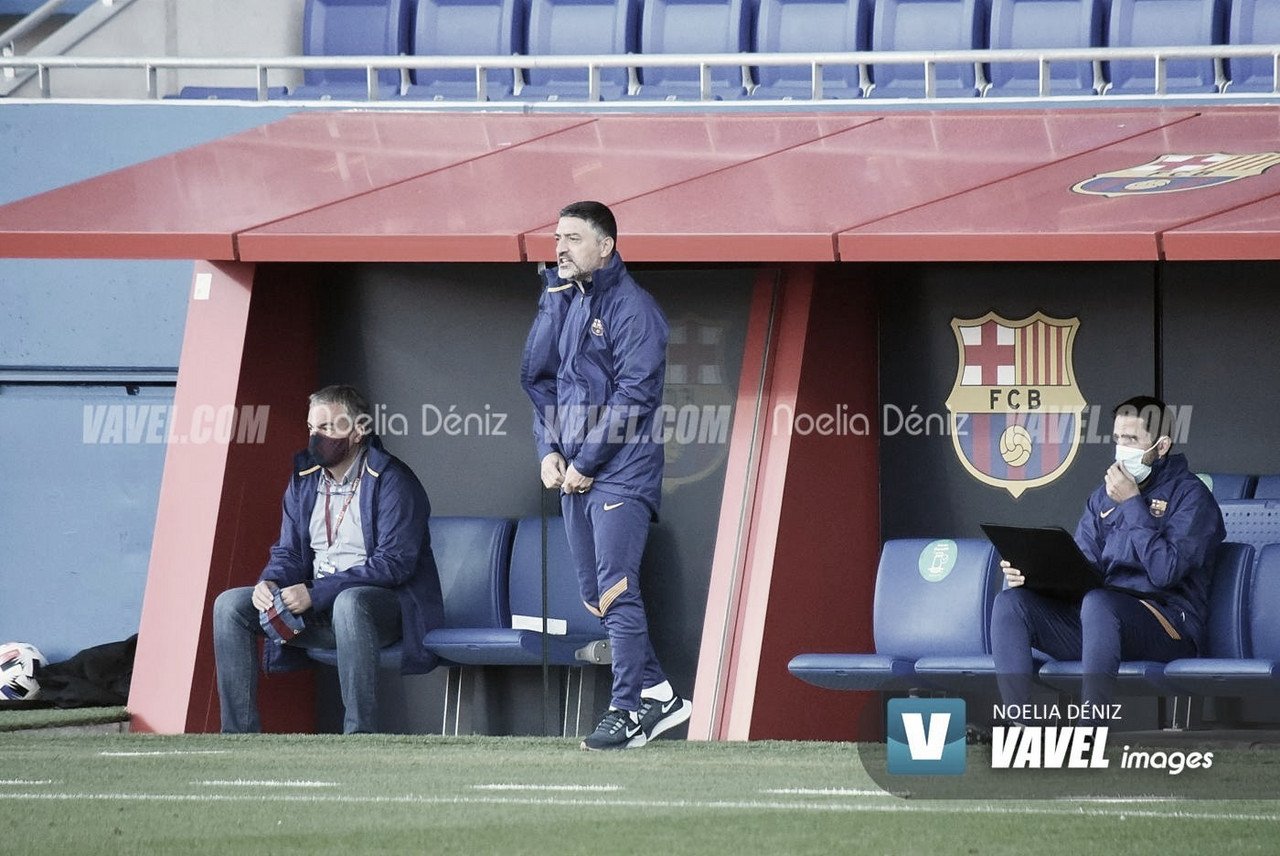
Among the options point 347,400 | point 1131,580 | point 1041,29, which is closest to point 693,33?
point 1041,29

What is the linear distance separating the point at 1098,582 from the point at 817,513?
51.7 inches

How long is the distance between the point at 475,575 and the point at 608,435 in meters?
2.03

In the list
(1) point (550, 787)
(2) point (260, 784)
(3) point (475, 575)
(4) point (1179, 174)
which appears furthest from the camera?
(3) point (475, 575)

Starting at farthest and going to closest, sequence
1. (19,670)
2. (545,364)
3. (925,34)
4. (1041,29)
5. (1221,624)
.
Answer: (925,34) < (1041,29) < (19,670) < (1221,624) < (545,364)

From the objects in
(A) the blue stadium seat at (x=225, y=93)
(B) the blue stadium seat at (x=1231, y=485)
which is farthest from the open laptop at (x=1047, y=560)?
(A) the blue stadium seat at (x=225, y=93)

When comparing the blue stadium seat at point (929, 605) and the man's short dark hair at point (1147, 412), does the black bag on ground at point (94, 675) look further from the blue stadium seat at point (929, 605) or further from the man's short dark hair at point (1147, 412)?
the man's short dark hair at point (1147, 412)

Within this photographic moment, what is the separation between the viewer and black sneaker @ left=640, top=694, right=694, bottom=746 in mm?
7027

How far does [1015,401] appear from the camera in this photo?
339 inches

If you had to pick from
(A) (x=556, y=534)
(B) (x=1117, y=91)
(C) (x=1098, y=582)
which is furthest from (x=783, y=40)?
(C) (x=1098, y=582)

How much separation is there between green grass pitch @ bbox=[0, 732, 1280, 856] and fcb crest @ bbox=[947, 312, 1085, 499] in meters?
2.09

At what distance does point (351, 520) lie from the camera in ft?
26.8

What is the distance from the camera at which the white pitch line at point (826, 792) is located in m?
5.66

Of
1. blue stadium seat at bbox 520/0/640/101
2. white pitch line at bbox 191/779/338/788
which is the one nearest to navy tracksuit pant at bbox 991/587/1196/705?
white pitch line at bbox 191/779/338/788

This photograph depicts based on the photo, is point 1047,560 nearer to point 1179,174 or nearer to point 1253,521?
point 1253,521
